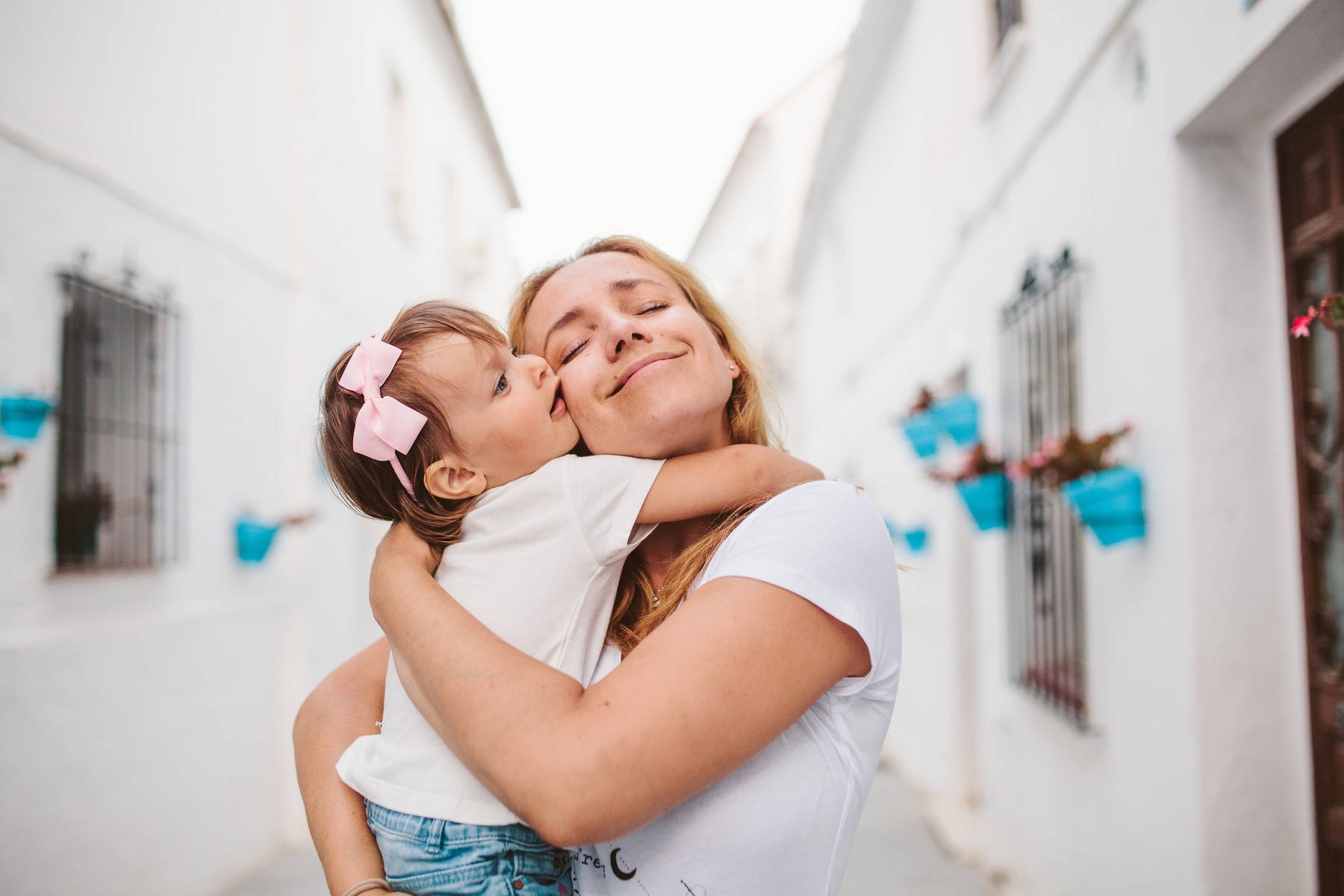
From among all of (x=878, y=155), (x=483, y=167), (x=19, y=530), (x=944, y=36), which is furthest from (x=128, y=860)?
(x=483, y=167)

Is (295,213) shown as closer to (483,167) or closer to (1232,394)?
(1232,394)

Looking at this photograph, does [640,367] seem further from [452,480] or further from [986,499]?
[986,499]

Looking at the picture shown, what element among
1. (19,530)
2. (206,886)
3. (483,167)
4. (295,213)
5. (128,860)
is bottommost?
(206,886)

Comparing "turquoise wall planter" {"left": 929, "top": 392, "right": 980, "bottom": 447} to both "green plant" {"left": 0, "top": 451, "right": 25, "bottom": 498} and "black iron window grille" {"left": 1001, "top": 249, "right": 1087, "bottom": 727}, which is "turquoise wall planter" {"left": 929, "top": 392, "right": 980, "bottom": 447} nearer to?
"black iron window grille" {"left": 1001, "top": 249, "right": 1087, "bottom": 727}

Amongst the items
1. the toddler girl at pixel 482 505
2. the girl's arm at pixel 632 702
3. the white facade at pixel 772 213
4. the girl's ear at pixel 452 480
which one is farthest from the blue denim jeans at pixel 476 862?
the white facade at pixel 772 213

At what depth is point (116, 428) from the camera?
4.65 meters

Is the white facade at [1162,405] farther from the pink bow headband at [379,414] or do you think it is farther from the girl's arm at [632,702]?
the pink bow headband at [379,414]

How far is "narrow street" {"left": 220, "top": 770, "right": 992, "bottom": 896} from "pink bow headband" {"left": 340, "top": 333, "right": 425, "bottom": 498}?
4.48 metres

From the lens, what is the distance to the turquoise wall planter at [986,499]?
4.64 metres

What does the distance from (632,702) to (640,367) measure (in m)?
0.81

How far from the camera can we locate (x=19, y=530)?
3.95 m

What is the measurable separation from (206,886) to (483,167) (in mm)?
12256

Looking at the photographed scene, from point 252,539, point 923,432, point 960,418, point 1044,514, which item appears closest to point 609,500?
point 1044,514

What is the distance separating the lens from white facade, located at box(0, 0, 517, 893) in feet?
13.2
